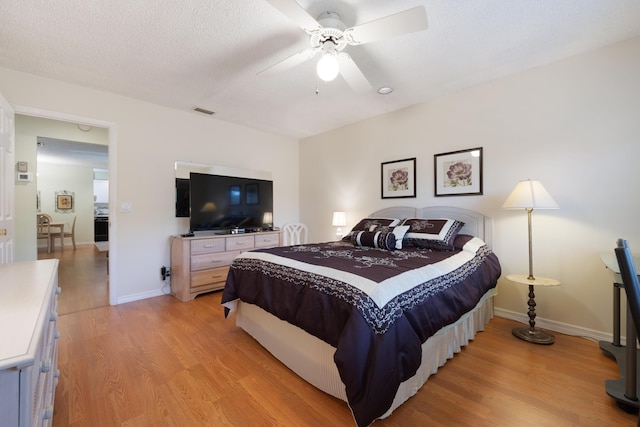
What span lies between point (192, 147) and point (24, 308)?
3206mm

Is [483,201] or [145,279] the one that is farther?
[145,279]

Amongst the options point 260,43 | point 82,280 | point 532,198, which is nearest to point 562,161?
point 532,198

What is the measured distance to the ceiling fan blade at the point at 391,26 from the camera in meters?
1.46

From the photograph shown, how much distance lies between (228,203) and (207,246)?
70 centimetres

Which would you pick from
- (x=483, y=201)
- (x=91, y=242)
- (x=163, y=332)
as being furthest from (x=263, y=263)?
(x=91, y=242)

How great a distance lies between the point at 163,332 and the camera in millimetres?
2445

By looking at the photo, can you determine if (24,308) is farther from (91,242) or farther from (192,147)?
(91,242)

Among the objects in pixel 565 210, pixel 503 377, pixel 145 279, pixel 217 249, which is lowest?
pixel 503 377

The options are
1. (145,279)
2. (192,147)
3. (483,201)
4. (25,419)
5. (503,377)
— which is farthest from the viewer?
(192,147)

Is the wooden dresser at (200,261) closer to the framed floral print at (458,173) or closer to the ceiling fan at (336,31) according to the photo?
the ceiling fan at (336,31)

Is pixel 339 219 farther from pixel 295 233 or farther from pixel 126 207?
pixel 126 207

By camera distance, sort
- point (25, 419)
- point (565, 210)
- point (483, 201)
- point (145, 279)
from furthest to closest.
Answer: point (145, 279) < point (483, 201) < point (565, 210) < point (25, 419)

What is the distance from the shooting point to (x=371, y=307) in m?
1.38

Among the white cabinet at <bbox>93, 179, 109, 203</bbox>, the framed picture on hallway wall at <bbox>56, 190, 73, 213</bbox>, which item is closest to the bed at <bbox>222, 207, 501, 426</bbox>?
the framed picture on hallway wall at <bbox>56, 190, 73, 213</bbox>
